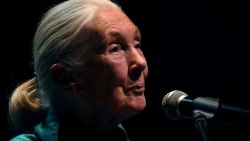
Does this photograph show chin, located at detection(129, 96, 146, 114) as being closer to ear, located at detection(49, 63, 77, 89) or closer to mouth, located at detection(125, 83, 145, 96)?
mouth, located at detection(125, 83, 145, 96)

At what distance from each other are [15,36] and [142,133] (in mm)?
1090

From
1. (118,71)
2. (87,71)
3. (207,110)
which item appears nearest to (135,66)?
→ (118,71)

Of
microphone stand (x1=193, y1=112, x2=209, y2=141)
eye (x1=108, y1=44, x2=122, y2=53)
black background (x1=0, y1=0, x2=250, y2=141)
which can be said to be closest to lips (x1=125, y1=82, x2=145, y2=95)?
eye (x1=108, y1=44, x2=122, y2=53)

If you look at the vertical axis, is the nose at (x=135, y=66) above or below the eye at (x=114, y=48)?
below

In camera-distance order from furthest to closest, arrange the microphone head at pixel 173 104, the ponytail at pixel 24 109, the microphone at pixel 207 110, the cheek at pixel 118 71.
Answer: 1. the ponytail at pixel 24 109
2. the cheek at pixel 118 71
3. the microphone head at pixel 173 104
4. the microphone at pixel 207 110

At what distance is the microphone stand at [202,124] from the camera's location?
116 centimetres

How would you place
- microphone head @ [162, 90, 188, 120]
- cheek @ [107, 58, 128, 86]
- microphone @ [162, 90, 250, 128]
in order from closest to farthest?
microphone @ [162, 90, 250, 128], microphone head @ [162, 90, 188, 120], cheek @ [107, 58, 128, 86]

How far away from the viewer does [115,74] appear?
5.04ft

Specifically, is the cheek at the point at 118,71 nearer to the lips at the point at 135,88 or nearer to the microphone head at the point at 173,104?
the lips at the point at 135,88

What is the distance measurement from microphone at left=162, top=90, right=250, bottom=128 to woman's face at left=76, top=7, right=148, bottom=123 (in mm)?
237

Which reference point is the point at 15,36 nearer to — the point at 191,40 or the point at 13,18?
the point at 13,18

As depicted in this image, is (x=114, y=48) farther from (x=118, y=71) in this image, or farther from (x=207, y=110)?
(x=207, y=110)

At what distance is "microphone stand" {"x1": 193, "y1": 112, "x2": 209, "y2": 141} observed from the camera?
3.80 ft

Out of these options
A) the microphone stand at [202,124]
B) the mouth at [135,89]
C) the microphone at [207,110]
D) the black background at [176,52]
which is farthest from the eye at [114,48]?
the black background at [176,52]
